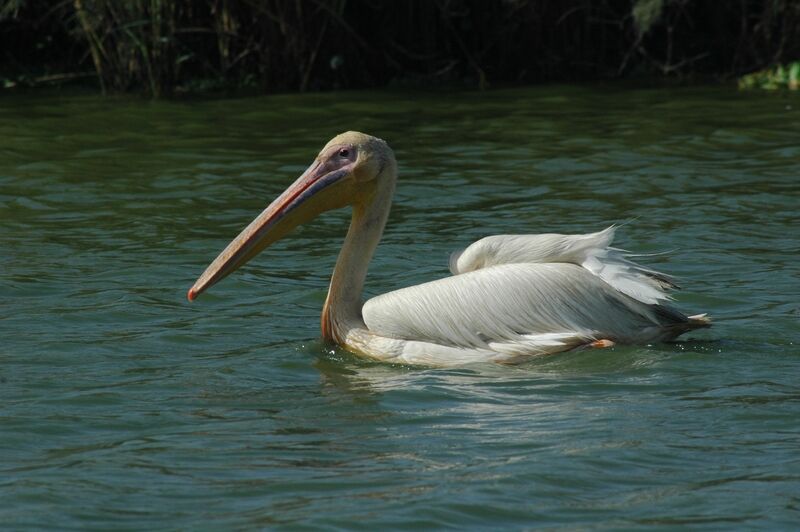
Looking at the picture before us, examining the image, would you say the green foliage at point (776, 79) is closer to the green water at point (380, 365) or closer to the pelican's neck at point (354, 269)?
the green water at point (380, 365)

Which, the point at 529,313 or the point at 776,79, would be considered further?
the point at 776,79

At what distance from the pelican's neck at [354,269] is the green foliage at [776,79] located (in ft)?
23.2

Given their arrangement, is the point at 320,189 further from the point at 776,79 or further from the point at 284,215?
the point at 776,79

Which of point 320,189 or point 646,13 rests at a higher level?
point 646,13

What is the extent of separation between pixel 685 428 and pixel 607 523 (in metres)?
0.81

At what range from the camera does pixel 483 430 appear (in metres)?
3.96

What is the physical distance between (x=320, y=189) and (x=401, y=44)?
24.0 ft

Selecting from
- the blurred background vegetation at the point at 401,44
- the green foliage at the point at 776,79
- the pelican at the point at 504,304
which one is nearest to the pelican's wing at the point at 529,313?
the pelican at the point at 504,304

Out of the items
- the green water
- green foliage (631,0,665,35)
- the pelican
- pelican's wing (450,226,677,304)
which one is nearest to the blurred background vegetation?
green foliage (631,0,665,35)

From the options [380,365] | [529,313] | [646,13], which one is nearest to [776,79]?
[646,13]

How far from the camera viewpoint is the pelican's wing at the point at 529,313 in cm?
477

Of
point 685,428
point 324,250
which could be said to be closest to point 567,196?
point 324,250

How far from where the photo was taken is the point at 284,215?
5.11 m

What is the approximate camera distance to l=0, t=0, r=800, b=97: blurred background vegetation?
37.2 feet
